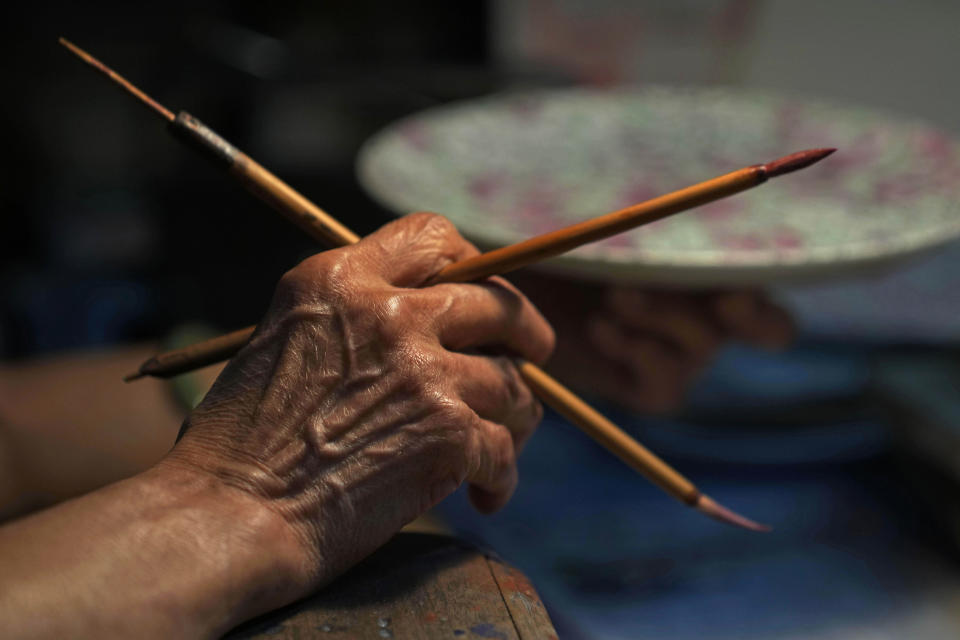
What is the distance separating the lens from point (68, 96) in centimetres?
194

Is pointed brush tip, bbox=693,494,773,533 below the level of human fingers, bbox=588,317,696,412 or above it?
above

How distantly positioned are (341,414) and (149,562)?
0.11m

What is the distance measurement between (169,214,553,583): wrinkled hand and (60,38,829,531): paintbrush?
A: 1.8 inches

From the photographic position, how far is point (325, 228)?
50 centimetres

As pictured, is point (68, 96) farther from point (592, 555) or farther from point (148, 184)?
point (592, 555)

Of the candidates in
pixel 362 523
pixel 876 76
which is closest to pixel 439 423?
pixel 362 523

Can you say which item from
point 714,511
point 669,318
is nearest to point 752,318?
point 669,318

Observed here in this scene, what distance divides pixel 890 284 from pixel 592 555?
2.34 ft

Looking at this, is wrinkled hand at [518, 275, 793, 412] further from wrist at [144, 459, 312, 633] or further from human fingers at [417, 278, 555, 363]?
wrist at [144, 459, 312, 633]

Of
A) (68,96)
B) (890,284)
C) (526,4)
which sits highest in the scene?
(526,4)

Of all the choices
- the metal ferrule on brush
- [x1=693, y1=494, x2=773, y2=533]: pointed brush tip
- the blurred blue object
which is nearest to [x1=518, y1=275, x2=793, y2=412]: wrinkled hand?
the blurred blue object

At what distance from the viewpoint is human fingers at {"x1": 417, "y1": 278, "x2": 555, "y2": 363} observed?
46 cm

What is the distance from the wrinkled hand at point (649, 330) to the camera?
0.90 m

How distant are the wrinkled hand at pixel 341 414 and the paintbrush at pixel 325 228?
45mm
